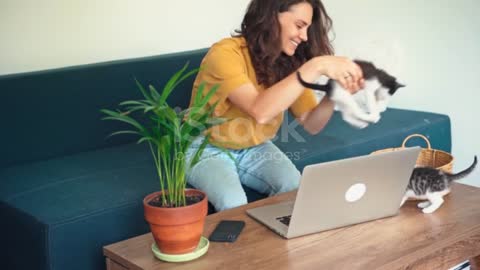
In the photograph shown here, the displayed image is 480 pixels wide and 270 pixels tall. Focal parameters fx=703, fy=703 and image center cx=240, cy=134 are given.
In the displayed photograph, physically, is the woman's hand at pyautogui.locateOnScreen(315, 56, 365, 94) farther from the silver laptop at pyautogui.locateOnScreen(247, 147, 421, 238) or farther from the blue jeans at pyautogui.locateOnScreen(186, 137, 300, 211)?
the blue jeans at pyautogui.locateOnScreen(186, 137, 300, 211)

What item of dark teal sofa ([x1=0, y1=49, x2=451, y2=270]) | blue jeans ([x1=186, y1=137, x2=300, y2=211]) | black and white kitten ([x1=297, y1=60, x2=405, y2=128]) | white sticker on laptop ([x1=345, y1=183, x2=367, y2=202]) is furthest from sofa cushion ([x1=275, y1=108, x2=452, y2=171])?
white sticker on laptop ([x1=345, y1=183, x2=367, y2=202])

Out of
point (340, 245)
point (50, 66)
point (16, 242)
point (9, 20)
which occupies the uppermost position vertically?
point (9, 20)

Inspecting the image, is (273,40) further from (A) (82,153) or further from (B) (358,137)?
(A) (82,153)

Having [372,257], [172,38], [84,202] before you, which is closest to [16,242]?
[84,202]

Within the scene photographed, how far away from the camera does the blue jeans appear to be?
206 centimetres

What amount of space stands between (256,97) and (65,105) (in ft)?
2.79

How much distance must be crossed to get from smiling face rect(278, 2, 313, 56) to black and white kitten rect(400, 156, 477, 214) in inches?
22.8

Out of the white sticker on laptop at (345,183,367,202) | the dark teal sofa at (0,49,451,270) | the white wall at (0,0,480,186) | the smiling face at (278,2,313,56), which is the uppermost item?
the smiling face at (278,2,313,56)

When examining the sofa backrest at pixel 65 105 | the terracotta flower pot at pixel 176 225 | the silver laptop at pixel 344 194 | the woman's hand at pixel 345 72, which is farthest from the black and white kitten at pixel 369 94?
the sofa backrest at pixel 65 105

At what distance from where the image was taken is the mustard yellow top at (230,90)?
209 centimetres

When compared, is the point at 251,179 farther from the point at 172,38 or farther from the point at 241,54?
the point at 172,38

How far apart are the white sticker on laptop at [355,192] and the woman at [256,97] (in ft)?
1.23

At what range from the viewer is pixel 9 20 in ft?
8.34

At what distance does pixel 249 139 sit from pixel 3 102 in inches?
33.8
